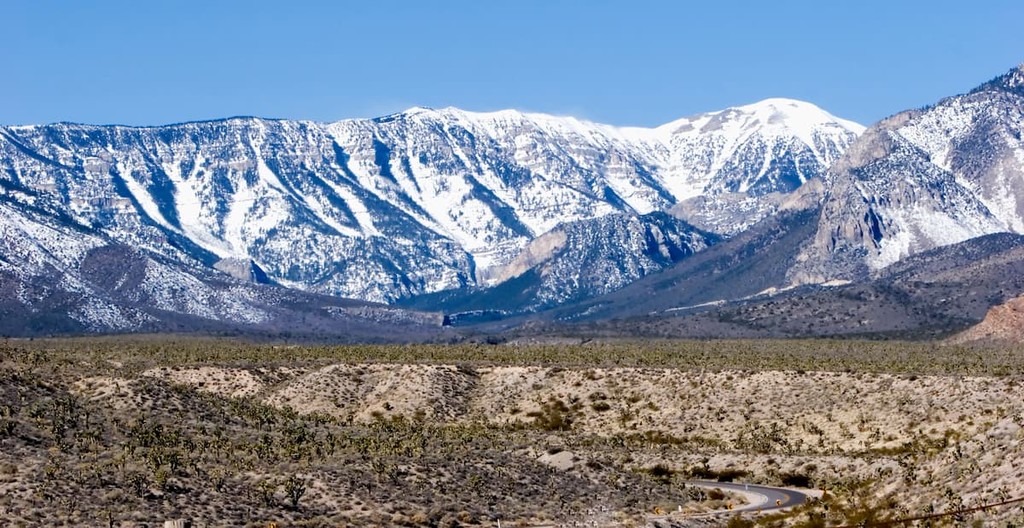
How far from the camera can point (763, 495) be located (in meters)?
110

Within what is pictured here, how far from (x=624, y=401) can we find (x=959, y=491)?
85.0 metres

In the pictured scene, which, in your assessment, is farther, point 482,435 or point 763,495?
point 482,435

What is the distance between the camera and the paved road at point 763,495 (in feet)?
336

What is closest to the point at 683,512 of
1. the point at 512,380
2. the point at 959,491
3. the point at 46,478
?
the point at 959,491

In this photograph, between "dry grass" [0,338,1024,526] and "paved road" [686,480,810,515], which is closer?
"dry grass" [0,338,1024,526]

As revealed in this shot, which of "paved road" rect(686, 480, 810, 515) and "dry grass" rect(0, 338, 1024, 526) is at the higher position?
"dry grass" rect(0, 338, 1024, 526)

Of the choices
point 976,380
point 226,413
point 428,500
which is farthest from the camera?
point 976,380

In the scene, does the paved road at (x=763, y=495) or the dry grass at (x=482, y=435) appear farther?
the paved road at (x=763, y=495)

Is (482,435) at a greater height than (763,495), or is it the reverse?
(482,435)

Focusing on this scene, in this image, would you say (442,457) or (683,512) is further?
(442,457)

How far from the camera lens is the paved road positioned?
10244cm

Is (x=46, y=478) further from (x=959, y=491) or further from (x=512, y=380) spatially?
(x=512, y=380)

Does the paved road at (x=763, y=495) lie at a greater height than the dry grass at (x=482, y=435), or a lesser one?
lesser

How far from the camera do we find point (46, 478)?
308ft
